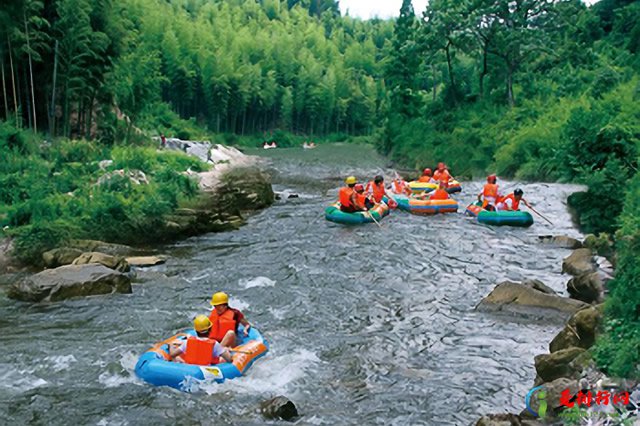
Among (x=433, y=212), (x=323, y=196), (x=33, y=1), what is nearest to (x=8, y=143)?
(x=33, y=1)

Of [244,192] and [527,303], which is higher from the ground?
[527,303]

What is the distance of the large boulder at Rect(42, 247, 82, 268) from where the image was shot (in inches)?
431

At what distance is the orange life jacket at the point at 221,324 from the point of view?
747 centimetres

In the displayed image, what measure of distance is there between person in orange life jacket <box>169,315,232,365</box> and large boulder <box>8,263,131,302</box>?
3111 millimetres

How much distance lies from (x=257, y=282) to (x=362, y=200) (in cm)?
594

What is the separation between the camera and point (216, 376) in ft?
22.0

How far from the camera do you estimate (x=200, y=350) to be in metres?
6.93

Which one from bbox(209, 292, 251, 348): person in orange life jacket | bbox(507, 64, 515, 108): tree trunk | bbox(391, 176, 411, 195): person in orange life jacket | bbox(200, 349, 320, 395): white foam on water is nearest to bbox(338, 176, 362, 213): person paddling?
bbox(391, 176, 411, 195): person in orange life jacket

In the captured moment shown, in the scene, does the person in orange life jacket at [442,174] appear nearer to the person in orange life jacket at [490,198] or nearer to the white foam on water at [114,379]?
the person in orange life jacket at [490,198]

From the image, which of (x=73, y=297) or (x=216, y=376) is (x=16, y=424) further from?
(x=73, y=297)

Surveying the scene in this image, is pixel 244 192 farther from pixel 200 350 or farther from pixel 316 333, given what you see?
pixel 200 350

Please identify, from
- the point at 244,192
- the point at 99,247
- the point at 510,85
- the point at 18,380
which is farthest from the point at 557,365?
the point at 510,85

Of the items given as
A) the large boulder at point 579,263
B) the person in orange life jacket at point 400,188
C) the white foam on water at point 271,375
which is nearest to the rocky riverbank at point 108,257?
the white foam on water at point 271,375
